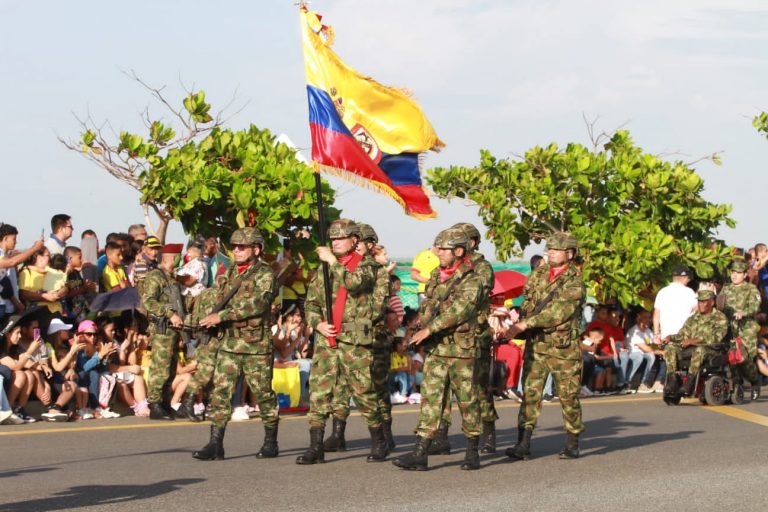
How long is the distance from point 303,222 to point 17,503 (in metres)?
10.2

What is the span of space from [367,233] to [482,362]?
1.53 meters

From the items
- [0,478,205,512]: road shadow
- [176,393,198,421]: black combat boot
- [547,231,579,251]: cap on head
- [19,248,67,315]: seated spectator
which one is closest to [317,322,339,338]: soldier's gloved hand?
[0,478,205,512]: road shadow

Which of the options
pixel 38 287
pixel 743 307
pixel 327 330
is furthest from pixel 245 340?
pixel 743 307

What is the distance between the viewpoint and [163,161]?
58.4 feet

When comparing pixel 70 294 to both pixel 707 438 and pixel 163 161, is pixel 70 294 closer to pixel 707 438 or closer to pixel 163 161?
pixel 163 161

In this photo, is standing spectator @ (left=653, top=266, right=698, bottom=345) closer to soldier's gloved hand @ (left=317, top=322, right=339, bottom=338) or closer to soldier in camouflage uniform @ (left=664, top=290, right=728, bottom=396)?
soldier in camouflage uniform @ (left=664, top=290, right=728, bottom=396)

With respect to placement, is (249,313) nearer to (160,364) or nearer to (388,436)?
(388,436)

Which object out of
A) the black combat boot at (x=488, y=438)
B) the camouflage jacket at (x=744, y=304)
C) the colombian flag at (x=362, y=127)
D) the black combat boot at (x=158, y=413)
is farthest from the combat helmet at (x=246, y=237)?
the camouflage jacket at (x=744, y=304)

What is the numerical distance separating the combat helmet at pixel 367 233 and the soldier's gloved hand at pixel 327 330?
86 cm

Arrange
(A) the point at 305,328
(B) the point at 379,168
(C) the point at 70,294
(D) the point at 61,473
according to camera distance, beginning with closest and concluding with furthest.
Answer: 1. (D) the point at 61,473
2. (B) the point at 379,168
3. (C) the point at 70,294
4. (A) the point at 305,328

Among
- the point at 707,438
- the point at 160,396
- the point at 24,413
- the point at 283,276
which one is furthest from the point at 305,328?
the point at 707,438

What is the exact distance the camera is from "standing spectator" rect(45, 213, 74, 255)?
648 inches

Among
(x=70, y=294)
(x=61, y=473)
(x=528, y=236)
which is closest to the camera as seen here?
(x=61, y=473)

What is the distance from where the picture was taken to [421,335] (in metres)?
10.9
